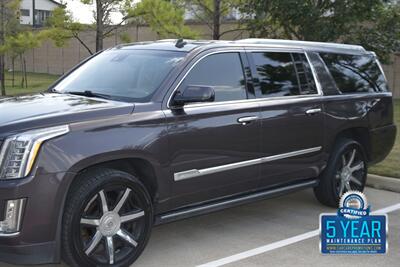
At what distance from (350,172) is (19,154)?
403 cm

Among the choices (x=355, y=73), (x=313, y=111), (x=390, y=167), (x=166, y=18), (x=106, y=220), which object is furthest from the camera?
(x=166, y=18)

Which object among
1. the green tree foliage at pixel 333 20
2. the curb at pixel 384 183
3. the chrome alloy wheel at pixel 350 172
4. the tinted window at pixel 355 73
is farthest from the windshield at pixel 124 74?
the green tree foliage at pixel 333 20

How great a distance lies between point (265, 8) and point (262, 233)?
7725mm

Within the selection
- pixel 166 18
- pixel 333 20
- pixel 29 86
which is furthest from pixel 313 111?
pixel 29 86

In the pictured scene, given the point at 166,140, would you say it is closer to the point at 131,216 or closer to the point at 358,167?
the point at 131,216

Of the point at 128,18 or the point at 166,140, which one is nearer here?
the point at 166,140

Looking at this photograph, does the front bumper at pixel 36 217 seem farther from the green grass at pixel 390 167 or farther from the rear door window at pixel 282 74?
the green grass at pixel 390 167

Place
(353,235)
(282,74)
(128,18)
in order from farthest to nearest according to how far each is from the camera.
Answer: (128,18) < (282,74) < (353,235)

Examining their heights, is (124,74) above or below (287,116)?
above

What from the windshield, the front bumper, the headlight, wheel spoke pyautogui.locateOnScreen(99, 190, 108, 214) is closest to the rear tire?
the windshield

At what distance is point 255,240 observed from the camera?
208 inches

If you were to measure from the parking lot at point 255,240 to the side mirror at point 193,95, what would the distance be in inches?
51.0

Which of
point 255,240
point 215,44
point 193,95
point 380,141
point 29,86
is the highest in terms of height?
point 215,44

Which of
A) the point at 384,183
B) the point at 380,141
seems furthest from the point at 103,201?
the point at 384,183
